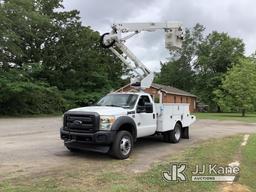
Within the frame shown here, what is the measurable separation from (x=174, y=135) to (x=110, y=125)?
464 centimetres

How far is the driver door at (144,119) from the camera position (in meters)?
11.3

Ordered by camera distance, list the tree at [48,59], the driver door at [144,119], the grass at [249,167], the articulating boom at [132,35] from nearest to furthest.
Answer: the grass at [249,167] < the driver door at [144,119] < the articulating boom at [132,35] < the tree at [48,59]

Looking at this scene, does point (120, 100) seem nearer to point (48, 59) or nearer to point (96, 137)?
point (96, 137)

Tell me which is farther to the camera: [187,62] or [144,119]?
[187,62]

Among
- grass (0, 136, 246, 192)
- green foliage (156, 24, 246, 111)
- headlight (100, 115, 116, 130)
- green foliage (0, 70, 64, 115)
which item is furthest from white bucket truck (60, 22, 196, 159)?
green foliage (156, 24, 246, 111)

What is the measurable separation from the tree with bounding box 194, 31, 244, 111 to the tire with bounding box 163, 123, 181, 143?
4832cm

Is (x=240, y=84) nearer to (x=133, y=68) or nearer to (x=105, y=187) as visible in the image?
(x=133, y=68)

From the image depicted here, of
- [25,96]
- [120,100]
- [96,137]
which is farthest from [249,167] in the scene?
[25,96]

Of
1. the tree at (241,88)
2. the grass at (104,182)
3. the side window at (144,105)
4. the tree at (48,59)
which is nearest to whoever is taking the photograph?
the grass at (104,182)

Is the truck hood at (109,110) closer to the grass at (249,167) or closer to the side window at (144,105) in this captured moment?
the side window at (144,105)

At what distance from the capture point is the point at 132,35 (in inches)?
558

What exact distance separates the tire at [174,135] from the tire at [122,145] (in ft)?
11.8

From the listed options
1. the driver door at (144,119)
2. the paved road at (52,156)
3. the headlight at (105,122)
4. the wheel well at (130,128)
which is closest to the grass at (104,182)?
the paved road at (52,156)

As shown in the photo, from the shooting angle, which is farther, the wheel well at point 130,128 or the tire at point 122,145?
the wheel well at point 130,128
